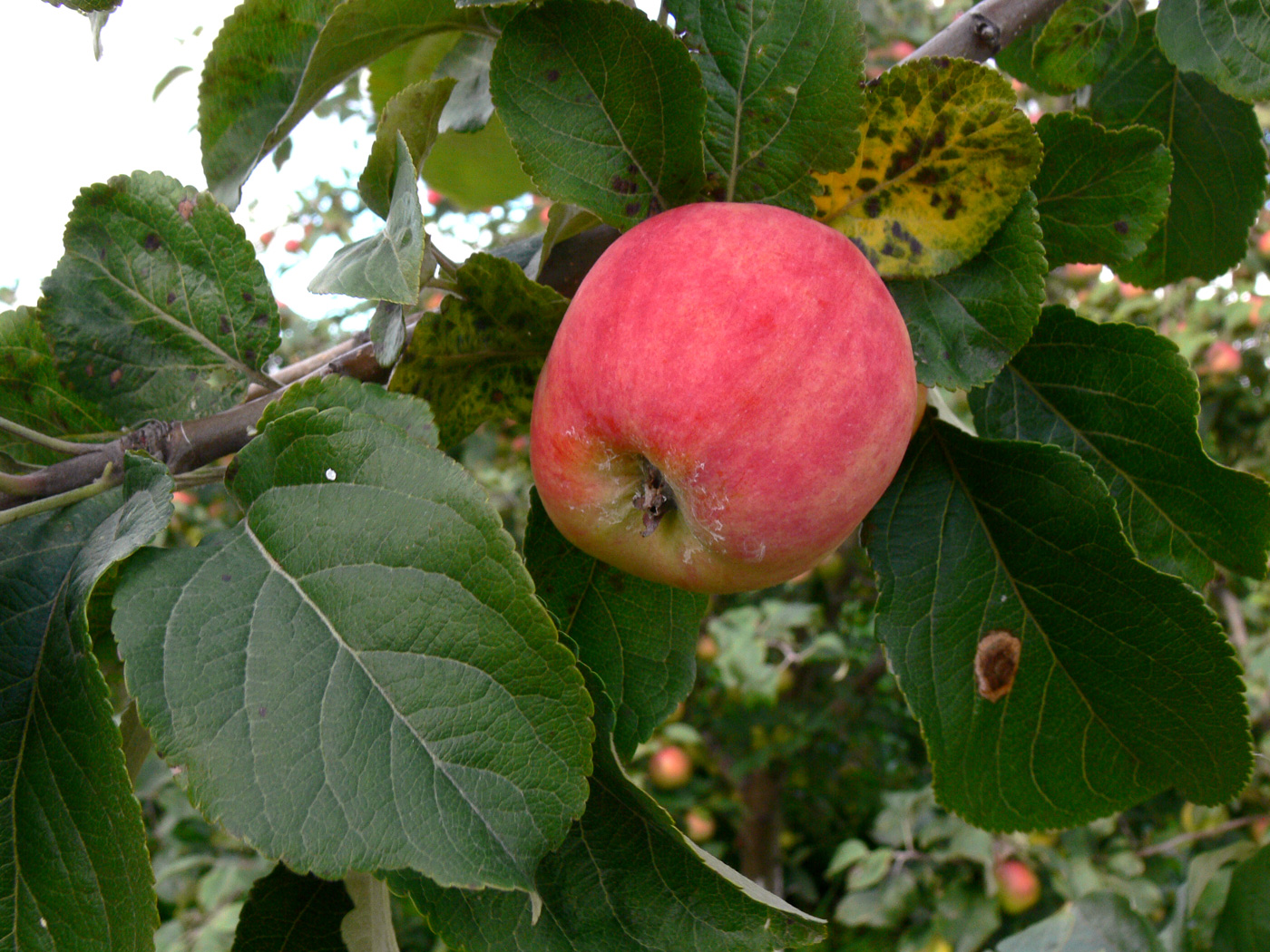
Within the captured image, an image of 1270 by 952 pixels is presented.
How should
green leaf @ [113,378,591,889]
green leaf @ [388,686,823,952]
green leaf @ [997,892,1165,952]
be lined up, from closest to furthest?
green leaf @ [113,378,591,889], green leaf @ [388,686,823,952], green leaf @ [997,892,1165,952]

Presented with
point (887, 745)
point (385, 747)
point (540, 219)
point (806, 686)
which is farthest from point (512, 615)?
point (887, 745)

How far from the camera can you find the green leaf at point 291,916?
2.21ft

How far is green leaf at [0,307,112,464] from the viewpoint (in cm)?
73

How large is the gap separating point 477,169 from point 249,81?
1.21 feet

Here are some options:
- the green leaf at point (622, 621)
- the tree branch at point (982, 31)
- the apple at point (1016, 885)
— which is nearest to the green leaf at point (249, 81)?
the green leaf at point (622, 621)

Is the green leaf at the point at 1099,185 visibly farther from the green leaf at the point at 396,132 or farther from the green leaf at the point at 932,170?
the green leaf at the point at 396,132

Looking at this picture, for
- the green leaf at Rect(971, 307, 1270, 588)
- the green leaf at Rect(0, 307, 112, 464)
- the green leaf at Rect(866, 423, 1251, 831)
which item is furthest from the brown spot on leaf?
the green leaf at Rect(0, 307, 112, 464)

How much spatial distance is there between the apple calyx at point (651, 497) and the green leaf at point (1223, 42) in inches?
23.6

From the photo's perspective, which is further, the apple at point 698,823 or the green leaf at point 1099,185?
the apple at point 698,823

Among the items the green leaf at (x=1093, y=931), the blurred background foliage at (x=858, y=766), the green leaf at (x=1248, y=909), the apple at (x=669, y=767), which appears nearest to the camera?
the green leaf at (x=1248, y=909)

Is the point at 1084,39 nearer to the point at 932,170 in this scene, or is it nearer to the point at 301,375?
the point at 932,170

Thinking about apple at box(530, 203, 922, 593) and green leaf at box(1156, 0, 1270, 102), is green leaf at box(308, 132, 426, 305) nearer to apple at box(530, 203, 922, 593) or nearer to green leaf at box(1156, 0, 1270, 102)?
apple at box(530, 203, 922, 593)

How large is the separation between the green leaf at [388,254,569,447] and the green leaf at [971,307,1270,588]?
1.31 ft

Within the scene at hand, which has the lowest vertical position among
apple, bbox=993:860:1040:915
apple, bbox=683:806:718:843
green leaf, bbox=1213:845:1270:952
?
apple, bbox=683:806:718:843
